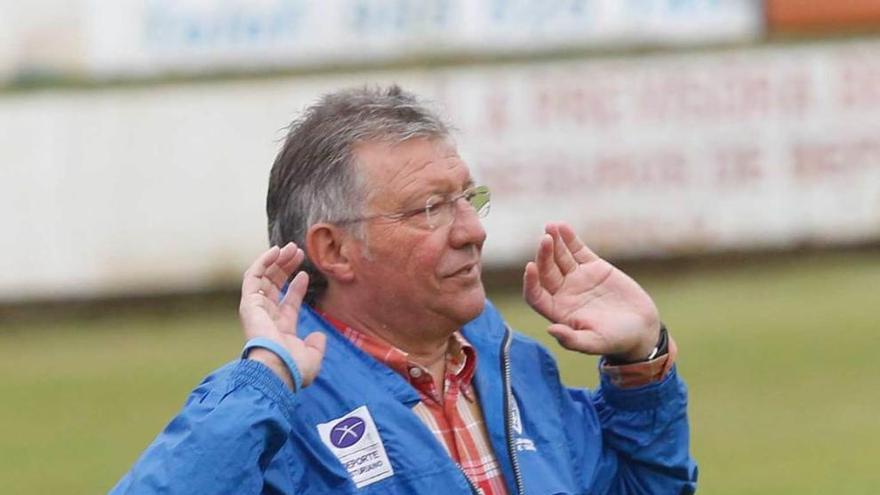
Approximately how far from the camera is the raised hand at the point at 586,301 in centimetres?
393

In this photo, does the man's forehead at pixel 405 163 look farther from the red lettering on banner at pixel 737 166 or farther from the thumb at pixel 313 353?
the red lettering on banner at pixel 737 166

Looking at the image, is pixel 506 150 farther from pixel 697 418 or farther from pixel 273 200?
pixel 273 200

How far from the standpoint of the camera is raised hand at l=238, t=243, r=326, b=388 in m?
3.57

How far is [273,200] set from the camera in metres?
3.90

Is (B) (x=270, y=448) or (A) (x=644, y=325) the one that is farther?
(A) (x=644, y=325)

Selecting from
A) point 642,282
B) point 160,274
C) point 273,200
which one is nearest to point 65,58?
point 160,274

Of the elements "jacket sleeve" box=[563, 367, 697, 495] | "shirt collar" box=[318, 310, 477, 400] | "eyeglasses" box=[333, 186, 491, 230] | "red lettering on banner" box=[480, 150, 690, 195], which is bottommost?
"red lettering on banner" box=[480, 150, 690, 195]

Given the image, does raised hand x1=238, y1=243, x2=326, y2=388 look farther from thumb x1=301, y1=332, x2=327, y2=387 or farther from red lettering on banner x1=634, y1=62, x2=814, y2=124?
red lettering on banner x1=634, y1=62, x2=814, y2=124

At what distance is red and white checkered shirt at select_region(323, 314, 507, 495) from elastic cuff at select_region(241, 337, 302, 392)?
0.99 ft

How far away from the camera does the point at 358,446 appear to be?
11.8ft

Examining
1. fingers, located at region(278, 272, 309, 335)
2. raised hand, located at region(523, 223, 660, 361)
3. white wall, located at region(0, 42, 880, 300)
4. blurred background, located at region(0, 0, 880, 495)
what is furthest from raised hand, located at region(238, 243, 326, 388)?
white wall, located at region(0, 42, 880, 300)

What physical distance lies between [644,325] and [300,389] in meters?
0.79

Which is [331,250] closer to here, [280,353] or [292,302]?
[292,302]

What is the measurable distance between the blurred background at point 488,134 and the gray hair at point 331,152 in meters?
12.7
